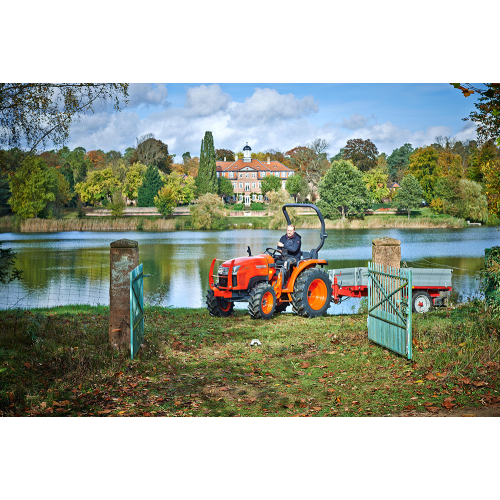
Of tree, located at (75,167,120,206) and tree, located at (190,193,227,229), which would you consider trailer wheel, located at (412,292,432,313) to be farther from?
tree, located at (190,193,227,229)

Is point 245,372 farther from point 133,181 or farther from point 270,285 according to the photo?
point 133,181

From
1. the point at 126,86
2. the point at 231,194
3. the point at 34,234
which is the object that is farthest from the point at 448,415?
the point at 231,194

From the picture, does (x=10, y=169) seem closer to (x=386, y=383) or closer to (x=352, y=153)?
(x=386, y=383)

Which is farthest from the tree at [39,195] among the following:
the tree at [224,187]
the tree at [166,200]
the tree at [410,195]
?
the tree at [224,187]

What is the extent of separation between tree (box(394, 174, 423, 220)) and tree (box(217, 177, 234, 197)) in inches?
561

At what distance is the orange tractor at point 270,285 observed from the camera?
866 cm

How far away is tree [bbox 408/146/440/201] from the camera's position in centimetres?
2896

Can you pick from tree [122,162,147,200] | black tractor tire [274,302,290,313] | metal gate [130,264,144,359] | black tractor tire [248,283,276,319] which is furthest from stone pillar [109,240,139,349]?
tree [122,162,147,200]

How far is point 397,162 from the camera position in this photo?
4319 centimetres

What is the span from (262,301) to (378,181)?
3456cm

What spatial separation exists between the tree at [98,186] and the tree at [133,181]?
6.39 ft

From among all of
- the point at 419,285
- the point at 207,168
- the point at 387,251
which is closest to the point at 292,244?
the point at 387,251

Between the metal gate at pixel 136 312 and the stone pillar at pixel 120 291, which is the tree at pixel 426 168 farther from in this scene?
the stone pillar at pixel 120 291

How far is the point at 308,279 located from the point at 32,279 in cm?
1294
